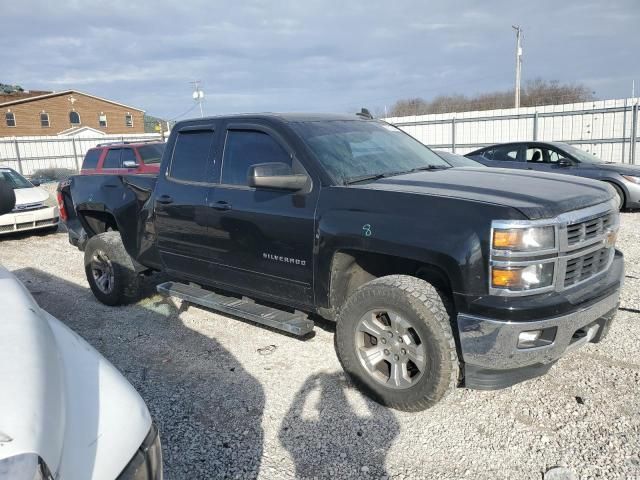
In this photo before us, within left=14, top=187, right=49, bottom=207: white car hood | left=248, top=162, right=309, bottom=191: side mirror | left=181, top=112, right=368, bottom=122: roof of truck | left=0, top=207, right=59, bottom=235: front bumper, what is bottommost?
left=0, top=207, right=59, bottom=235: front bumper

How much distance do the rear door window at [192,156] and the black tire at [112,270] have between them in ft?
4.01

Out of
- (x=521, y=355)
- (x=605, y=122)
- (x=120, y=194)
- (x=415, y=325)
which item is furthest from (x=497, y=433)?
(x=605, y=122)

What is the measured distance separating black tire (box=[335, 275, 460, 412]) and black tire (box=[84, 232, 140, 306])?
2877 millimetres

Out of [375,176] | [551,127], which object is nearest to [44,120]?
[551,127]

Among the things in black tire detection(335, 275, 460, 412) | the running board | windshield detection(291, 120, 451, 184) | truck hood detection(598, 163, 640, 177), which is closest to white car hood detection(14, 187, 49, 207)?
the running board

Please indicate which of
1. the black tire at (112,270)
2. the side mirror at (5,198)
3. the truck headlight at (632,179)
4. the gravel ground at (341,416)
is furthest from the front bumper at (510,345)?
the truck headlight at (632,179)

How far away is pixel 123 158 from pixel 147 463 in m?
12.0

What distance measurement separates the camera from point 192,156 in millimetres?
4652

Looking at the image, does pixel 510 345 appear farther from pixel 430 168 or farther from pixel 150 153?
pixel 150 153

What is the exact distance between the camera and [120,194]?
530cm

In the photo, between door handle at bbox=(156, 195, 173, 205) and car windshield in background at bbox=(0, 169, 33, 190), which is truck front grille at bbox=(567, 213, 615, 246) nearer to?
door handle at bbox=(156, 195, 173, 205)

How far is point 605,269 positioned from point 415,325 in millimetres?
1359

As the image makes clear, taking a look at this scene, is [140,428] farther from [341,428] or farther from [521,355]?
[521,355]

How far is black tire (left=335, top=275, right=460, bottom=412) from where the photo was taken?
3062 mm
